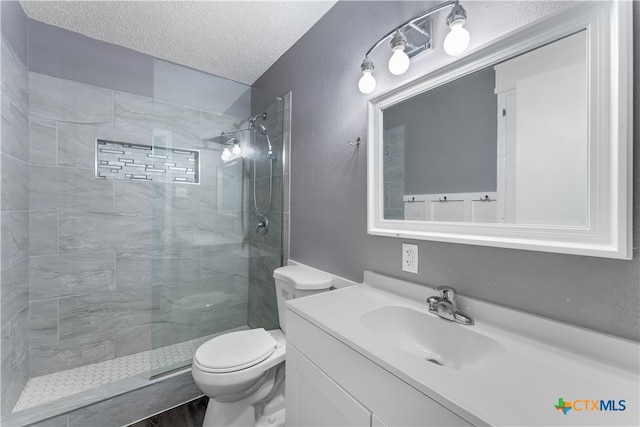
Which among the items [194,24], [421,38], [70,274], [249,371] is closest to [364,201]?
[421,38]

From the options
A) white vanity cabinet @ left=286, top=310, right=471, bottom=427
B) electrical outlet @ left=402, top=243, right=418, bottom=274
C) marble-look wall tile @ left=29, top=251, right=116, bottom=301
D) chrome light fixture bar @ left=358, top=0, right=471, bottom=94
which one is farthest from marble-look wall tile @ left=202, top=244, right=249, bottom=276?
chrome light fixture bar @ left=358, top=0, right=471, bottom=94

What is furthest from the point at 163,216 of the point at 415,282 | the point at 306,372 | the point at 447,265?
the point at 447,265

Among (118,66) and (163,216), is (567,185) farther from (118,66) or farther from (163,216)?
(118,66)

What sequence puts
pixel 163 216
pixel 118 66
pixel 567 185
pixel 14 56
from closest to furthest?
pixel 567 185 → pixel 14 56 → pixel 163 216 → pixel 118 66

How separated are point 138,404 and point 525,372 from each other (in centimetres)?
197

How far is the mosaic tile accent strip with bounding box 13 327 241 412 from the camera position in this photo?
1.56 m

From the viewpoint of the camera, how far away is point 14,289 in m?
Answer: 1.49

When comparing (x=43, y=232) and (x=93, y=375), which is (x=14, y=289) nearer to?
(x=43, y=232)

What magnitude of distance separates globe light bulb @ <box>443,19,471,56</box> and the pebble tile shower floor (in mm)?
2139

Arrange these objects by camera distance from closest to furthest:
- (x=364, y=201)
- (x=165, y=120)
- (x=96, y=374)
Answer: (x=364, y=201) → (x=165, y=120) → (x=96, y=374)

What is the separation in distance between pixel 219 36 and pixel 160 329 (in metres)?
2.04

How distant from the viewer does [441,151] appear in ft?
3.41

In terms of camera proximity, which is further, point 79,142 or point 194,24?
point 79,142

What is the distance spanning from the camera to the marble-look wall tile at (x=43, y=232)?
171 cm
